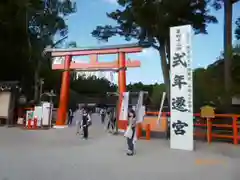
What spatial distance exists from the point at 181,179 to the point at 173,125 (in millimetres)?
5058

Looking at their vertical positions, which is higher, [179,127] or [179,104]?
[179,104]

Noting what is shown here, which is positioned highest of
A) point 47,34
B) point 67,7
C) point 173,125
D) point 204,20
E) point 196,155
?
point 67,7

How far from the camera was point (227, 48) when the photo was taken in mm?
14352

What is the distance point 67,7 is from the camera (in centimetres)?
2961

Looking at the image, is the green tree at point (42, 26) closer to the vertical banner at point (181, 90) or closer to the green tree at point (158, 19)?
the green tree at point (158, 19)

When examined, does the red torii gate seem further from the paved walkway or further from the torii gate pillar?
the paved walkway

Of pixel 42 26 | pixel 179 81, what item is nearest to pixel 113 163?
pixel 179 81

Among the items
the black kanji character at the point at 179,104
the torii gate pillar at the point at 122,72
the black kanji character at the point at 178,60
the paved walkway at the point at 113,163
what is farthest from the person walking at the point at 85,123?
the torii gate pillar at the point at 122,72

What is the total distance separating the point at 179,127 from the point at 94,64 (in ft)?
34.1

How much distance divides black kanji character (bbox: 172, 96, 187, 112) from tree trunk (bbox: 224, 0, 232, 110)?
383 centimetres

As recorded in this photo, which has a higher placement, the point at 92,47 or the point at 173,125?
the point at 92,47

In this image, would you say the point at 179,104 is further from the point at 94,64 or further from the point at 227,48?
the point at 94,64

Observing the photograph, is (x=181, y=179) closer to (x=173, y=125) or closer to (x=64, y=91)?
(x=173, y=125)

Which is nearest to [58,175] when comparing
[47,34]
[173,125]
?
[173,125]
